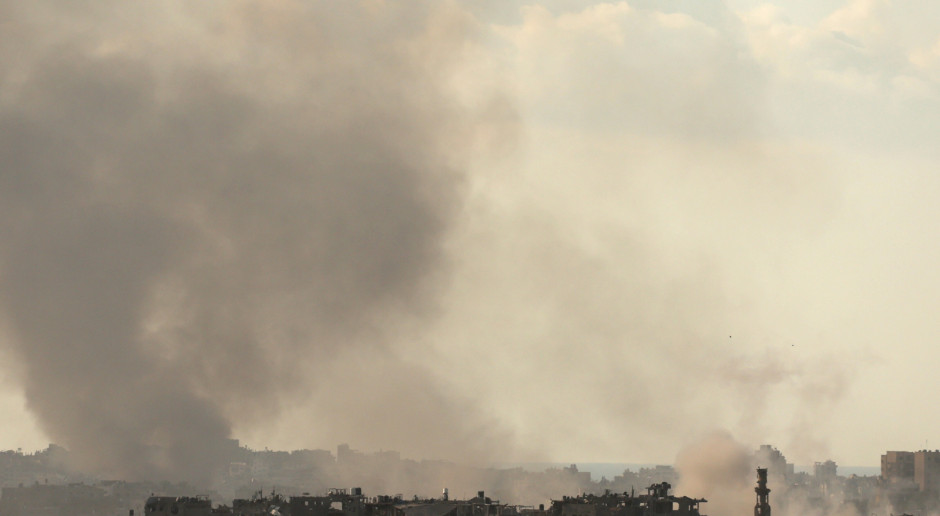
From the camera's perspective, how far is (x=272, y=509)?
346 feet

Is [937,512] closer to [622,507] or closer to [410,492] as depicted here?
[410,492]

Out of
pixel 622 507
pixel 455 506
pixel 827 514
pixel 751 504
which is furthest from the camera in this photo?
pixel 827 514

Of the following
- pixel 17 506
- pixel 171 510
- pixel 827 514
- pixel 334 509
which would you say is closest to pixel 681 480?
pixel 827 514

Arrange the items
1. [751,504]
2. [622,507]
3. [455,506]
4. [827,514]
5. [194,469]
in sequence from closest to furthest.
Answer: [455,506], [622,507], [751,504], [827,514], [194,469]

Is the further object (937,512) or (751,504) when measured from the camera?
(937,512)

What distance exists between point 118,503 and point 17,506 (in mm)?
14327

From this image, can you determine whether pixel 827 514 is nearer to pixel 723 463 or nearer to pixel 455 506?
pixel 723 463

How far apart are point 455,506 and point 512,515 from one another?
989 centimetres

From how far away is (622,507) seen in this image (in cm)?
→ 10862

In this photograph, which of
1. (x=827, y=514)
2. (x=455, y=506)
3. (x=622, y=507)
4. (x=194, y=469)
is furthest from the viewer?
(x=194, y=469)

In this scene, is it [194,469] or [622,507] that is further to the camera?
[194,469]

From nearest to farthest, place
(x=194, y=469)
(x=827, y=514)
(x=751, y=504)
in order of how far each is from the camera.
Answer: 1. (x=751, y=504)
2. (x=827, y=514)
3. (x=194, y=469)

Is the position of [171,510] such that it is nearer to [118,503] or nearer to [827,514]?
[118,503]

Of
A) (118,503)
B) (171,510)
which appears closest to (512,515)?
(171,510)
